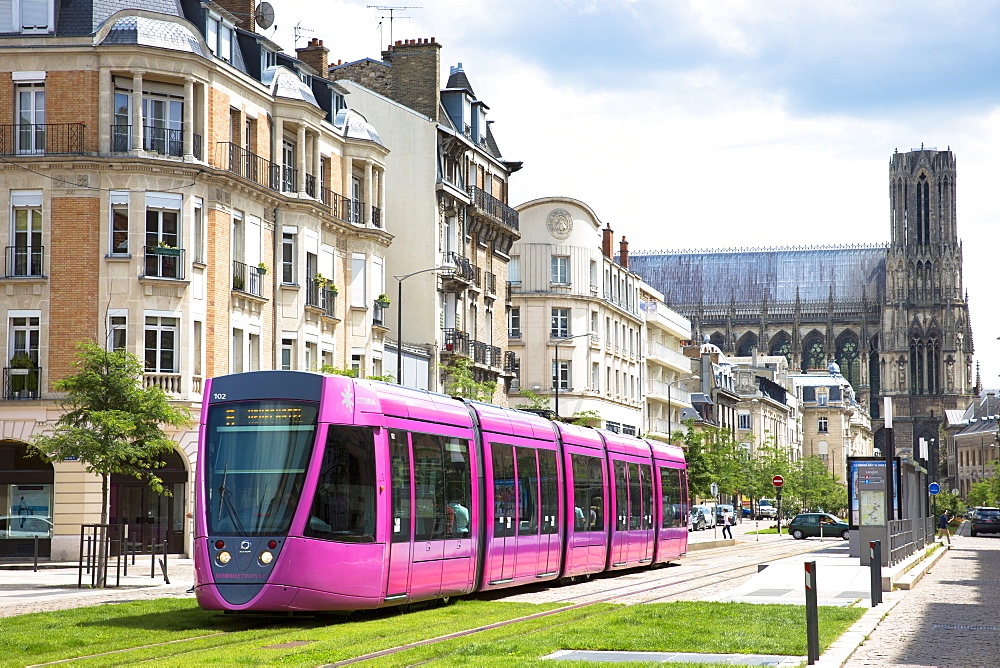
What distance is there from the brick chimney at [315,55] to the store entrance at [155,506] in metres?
16.6

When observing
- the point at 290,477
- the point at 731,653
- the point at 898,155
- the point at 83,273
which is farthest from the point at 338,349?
the point at 898,155

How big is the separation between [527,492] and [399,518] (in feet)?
18.4

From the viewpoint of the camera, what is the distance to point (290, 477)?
1788cm

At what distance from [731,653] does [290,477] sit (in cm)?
596

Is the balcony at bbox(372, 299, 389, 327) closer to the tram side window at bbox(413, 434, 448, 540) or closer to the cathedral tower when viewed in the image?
the tram side window at bbox(413, 434, 448, 540)

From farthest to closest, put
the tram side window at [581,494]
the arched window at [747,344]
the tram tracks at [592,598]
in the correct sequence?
1. the arched window at [747,344]
2. the tram side window at [581,494]
3. the tram tracks at [592,598]

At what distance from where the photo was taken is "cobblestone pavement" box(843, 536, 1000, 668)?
14.9m

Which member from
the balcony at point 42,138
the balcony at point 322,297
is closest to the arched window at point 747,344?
the balcony at point 322,297

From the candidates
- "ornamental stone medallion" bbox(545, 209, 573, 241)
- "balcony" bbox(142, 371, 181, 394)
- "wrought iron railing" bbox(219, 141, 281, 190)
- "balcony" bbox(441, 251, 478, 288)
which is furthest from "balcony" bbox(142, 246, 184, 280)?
"ornamental stone medallion" bbox(545, 209, 573, 241)

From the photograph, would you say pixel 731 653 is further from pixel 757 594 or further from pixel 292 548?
pixel 757 594

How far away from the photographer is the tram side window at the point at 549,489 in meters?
25.6

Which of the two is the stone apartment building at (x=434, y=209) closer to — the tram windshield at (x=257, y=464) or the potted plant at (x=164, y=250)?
the potted plant at (x=164, y=250)

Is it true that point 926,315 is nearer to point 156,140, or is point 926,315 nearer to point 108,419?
point 156,140

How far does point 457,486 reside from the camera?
21.5m
